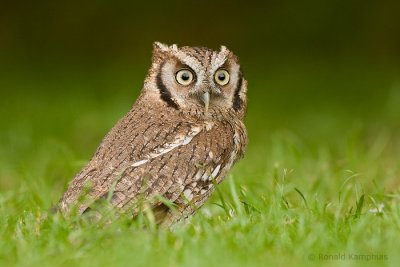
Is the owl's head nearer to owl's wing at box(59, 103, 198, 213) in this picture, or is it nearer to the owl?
the owl

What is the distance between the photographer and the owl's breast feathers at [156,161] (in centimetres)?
479

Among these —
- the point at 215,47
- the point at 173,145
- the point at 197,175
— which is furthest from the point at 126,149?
the point at 215,47

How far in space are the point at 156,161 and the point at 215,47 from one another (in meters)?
9.80

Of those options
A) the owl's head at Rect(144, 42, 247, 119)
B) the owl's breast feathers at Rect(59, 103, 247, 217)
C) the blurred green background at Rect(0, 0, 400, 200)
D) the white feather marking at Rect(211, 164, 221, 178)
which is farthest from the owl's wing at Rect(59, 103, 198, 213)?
the blurred green background at Rect(0, 0, 400, 200)

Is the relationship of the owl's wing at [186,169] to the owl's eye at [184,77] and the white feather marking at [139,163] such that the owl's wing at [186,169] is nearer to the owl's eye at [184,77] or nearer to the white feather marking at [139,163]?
the white feather marking at [139,163]

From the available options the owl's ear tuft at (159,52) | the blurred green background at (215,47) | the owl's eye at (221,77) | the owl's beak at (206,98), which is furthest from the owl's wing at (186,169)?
the blurred green background at (215,47)

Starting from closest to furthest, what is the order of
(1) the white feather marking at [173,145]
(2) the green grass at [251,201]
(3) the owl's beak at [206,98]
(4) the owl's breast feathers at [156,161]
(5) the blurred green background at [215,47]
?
(2) the green grass at [251,201]
(4) the owl's breast feathers at [156,161]
(1) the white feather marking at [173,145]
(3) the owl's beak at [206,98]
(5) the blurred green background at [215,47]

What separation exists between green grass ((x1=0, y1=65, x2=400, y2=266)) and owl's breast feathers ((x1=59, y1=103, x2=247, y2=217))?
0.16m

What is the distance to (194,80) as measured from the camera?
529cm

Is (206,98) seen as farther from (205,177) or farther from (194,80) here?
(205,177)

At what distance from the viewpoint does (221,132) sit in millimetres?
5266

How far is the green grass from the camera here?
4238 mm

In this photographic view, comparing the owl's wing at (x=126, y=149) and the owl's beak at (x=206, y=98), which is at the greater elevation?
the owl's beak at (x=206, y=98)

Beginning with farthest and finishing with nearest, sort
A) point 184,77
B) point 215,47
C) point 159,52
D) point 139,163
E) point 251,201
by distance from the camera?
1. point 215,47
2. point 159,52
3. point 184,77
4. point 251,201
5. point 139,163
